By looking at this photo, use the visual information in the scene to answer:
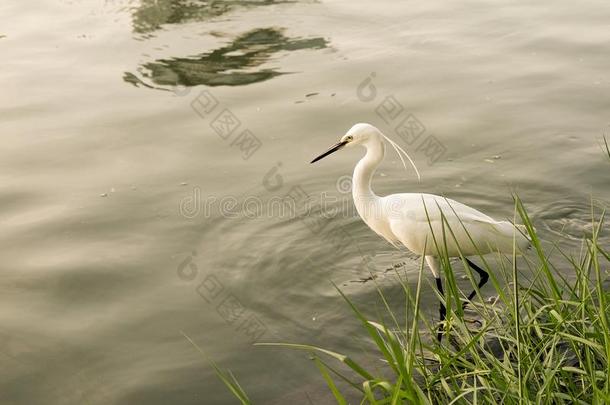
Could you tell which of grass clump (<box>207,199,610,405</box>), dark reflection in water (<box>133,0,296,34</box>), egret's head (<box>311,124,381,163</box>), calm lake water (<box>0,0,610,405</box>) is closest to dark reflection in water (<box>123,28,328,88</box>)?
calm lake water (<box>0,0,610,405</box>)

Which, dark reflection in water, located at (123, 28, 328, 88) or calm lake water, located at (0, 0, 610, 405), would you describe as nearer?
calm lake water, located at (0, 0, 610, 405)

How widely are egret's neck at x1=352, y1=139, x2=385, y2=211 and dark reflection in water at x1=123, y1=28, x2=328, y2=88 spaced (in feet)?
12.2

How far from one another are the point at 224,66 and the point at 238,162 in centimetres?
206

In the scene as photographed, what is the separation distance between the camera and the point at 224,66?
9.08 m

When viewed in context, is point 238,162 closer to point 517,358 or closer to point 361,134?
point 361,134

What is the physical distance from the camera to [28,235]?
20.6 ft

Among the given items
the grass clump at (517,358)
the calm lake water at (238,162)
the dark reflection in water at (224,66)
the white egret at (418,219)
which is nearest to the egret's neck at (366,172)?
the white egret at (418,219)

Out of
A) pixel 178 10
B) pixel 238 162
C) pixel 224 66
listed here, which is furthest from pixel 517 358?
pixel 178 10

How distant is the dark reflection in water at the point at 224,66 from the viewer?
8.86 metres

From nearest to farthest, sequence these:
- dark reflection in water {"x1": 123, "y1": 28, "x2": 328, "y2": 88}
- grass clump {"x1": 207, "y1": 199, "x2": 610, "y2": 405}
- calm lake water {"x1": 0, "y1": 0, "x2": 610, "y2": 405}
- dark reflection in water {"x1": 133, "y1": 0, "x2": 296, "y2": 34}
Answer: grass clump {"x1": 207, "y1": 199, "x2": 610, "y2": 405} → calm lake water {"x1": 0, "y1": 0, "x2": 610, "y2": 405} → dark reflection in water {"x1": 123, "y1": 28, "x2": 328, "y2": 88} → dark reflection in water {"x1": 133, "y1": 0, "x2": 296, "y2": 34}

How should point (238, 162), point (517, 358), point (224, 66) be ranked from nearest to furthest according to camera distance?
1. point (517, 358)
2. point (238, 162)
3. point (224, 66)

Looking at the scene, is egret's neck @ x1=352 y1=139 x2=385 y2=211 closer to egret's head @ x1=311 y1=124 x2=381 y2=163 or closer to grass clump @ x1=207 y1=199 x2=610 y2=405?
egret's head @ x1=311 y1=124 x2=381 y2=163

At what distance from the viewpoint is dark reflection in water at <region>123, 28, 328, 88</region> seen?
886 centimetres

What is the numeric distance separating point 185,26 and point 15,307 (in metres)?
5.34
